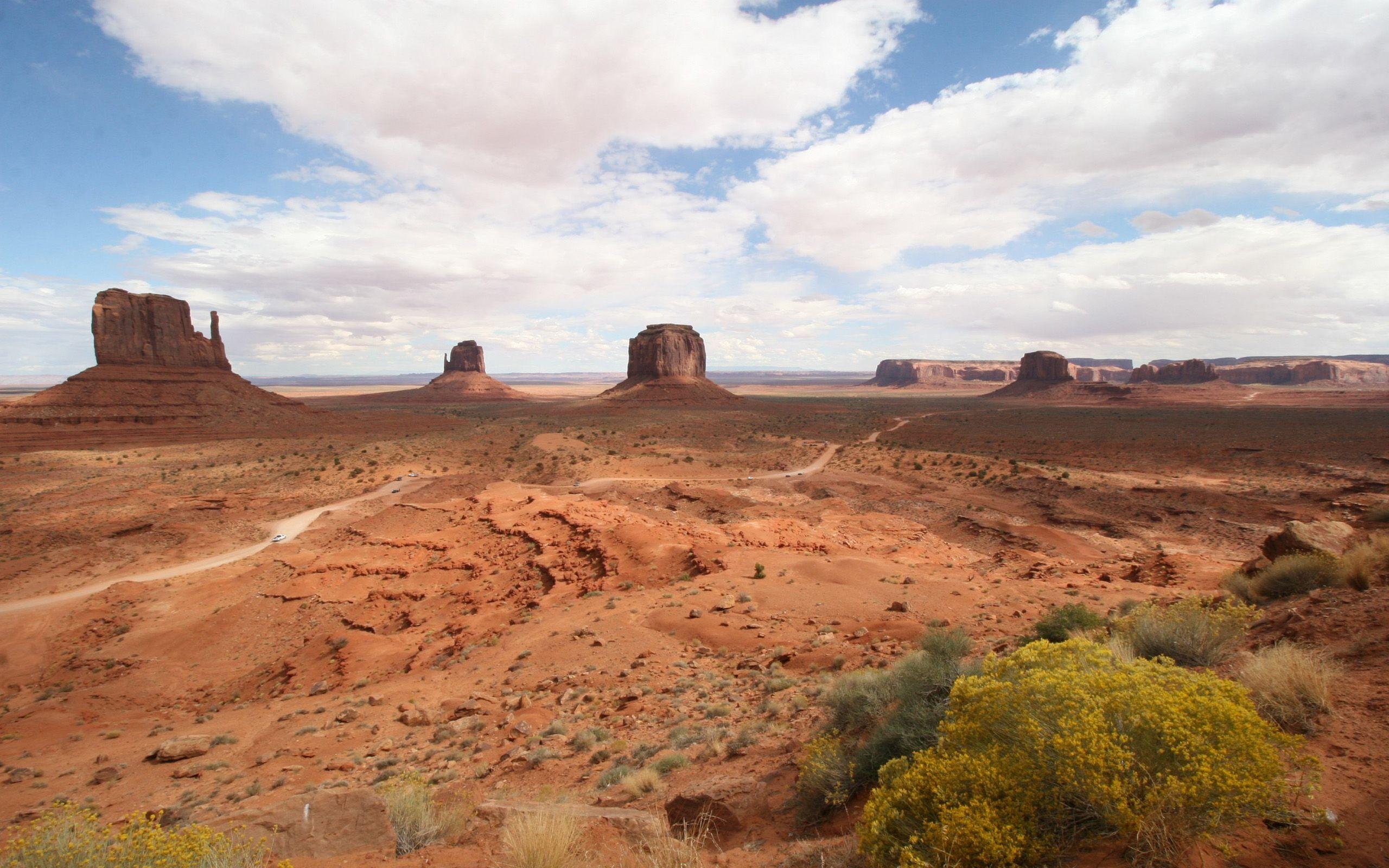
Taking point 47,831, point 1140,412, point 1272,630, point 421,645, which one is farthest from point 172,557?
point 1140,412

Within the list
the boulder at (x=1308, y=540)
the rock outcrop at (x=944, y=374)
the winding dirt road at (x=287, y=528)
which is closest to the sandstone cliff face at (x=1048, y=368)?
the rock outcrop at (x=944, y=374)

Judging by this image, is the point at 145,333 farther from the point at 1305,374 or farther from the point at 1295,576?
the point at 1305,374

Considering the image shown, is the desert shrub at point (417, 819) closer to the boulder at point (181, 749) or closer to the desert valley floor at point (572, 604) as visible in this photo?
the desert valley floor at point (572, 604)

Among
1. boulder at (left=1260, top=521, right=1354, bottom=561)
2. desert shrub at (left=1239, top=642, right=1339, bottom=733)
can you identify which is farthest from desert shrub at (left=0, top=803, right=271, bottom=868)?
boulder at (left=1260, top=521, right=1354, bottom=561)

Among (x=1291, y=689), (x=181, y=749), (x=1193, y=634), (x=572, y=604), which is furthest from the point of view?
(x=572, y=604)

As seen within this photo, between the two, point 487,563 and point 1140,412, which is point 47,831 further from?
point 1140,412

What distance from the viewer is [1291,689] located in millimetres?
4570

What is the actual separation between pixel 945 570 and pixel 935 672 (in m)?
11.2

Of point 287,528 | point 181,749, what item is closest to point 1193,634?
point 181,749

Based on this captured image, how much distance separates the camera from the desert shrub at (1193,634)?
20.2 ft

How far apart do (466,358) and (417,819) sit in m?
146

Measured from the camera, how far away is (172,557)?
71.4 ft

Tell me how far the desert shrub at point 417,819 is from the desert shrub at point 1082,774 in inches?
158

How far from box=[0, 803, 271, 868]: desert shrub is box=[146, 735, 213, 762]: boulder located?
6.60 meters
